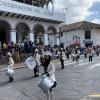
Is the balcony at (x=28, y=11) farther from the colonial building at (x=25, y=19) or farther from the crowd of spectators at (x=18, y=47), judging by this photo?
the crowd of spectators at (x=18, y=47)

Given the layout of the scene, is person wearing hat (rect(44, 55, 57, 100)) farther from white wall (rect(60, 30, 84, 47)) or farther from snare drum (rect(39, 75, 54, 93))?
white wall (rect(60, 30, 84, 47))

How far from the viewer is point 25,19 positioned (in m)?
33.5

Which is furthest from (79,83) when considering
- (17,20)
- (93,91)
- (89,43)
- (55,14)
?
(89,43)

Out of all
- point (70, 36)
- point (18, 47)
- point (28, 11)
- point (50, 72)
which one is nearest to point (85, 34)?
point (70, 36)

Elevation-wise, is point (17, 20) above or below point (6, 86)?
above

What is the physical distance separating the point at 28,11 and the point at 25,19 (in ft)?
3.53

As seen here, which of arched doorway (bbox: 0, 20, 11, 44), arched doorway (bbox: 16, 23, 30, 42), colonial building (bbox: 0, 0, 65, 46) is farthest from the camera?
arched doorway (bbox: 16, 23, 30, 42)

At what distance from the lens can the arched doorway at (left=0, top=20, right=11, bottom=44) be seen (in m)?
31.4

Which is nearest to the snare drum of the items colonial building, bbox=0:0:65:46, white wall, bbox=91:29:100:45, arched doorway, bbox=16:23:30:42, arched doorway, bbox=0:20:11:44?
colonial building, bbox=0:0:65:46

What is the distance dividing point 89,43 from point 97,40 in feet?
7.21

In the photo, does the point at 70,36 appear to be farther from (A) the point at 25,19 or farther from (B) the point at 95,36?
(A) the point at 25,19

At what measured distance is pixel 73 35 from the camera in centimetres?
6412

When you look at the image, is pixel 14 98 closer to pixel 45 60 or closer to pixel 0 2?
pixel 45 60

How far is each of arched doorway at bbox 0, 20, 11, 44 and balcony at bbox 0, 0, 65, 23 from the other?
1.52 metres
